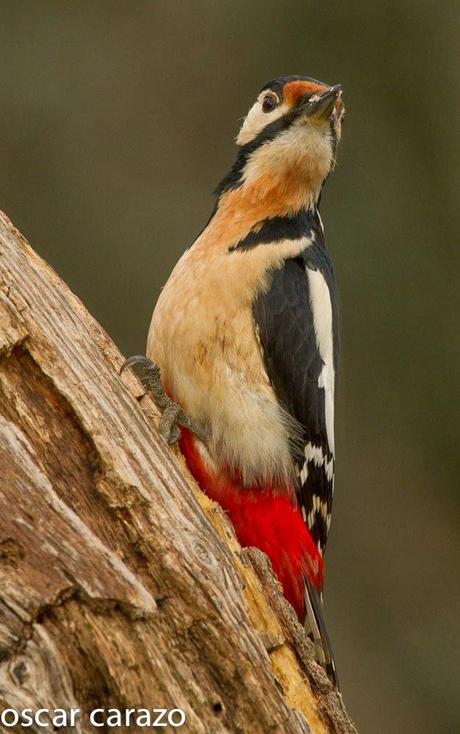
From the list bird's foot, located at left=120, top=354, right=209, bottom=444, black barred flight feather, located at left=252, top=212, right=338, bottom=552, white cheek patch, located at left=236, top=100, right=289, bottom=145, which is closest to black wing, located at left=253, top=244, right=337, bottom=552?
black barred flight feather, located at left=252, top=212, right=338, bottom=552

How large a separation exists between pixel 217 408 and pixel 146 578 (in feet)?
2.36

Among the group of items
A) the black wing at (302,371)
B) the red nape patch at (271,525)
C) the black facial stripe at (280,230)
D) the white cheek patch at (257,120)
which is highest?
the white cheek patch at (257,120)

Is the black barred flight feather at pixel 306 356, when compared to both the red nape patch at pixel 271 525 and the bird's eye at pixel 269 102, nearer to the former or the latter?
the red nape patch at pixel 271 525

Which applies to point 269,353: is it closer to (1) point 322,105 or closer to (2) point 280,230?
(2) point 280,230

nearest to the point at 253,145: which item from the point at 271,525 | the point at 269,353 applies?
the point at 269,353

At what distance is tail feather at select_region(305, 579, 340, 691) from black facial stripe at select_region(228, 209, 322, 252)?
951 millimetres

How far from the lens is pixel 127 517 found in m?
2.19

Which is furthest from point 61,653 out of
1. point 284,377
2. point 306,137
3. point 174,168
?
point 174,168

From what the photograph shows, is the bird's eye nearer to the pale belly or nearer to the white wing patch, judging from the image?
the white wing patch

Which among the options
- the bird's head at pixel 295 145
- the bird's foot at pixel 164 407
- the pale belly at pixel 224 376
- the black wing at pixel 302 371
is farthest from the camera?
the bird's head at pixel 295 145

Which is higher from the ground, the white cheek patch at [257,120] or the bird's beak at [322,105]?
the white cheek patch at [257,120]

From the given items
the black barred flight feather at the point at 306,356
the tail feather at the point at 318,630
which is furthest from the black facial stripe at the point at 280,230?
the tail feather at the point at 318,630

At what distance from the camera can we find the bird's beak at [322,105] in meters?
3.05

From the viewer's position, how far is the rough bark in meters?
2.01
